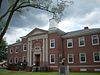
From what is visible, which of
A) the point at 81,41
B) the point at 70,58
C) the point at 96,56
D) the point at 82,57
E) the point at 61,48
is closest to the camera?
the point at 96,56

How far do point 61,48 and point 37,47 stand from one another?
5667 millimetres

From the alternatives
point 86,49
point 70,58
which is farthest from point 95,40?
point 70,58

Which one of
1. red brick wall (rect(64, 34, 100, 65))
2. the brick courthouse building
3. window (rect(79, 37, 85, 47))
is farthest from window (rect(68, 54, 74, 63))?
window (rect(79, 37, 85, 47))

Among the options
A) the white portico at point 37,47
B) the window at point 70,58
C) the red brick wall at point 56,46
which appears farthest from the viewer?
the white portico at point 37,47

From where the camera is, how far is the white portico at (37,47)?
38.3m

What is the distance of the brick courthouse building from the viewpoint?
32.6 meters

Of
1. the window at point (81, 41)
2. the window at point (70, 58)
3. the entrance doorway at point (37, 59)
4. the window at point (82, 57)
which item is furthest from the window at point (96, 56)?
the entrance doorway at point (37, 59)

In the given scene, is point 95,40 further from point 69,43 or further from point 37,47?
point 37,47

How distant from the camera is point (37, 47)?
131 feet

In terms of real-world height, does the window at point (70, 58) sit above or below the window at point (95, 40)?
below

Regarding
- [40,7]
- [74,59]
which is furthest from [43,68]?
[40,7]

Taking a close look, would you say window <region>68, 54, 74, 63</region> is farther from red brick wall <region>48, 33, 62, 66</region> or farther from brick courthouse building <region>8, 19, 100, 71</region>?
red brick wall <region>48, 33, 62, 66</region>

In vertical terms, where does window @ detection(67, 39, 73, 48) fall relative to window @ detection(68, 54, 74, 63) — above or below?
above

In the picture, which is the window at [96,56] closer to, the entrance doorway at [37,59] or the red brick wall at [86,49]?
the red brick wall at [86,49]
